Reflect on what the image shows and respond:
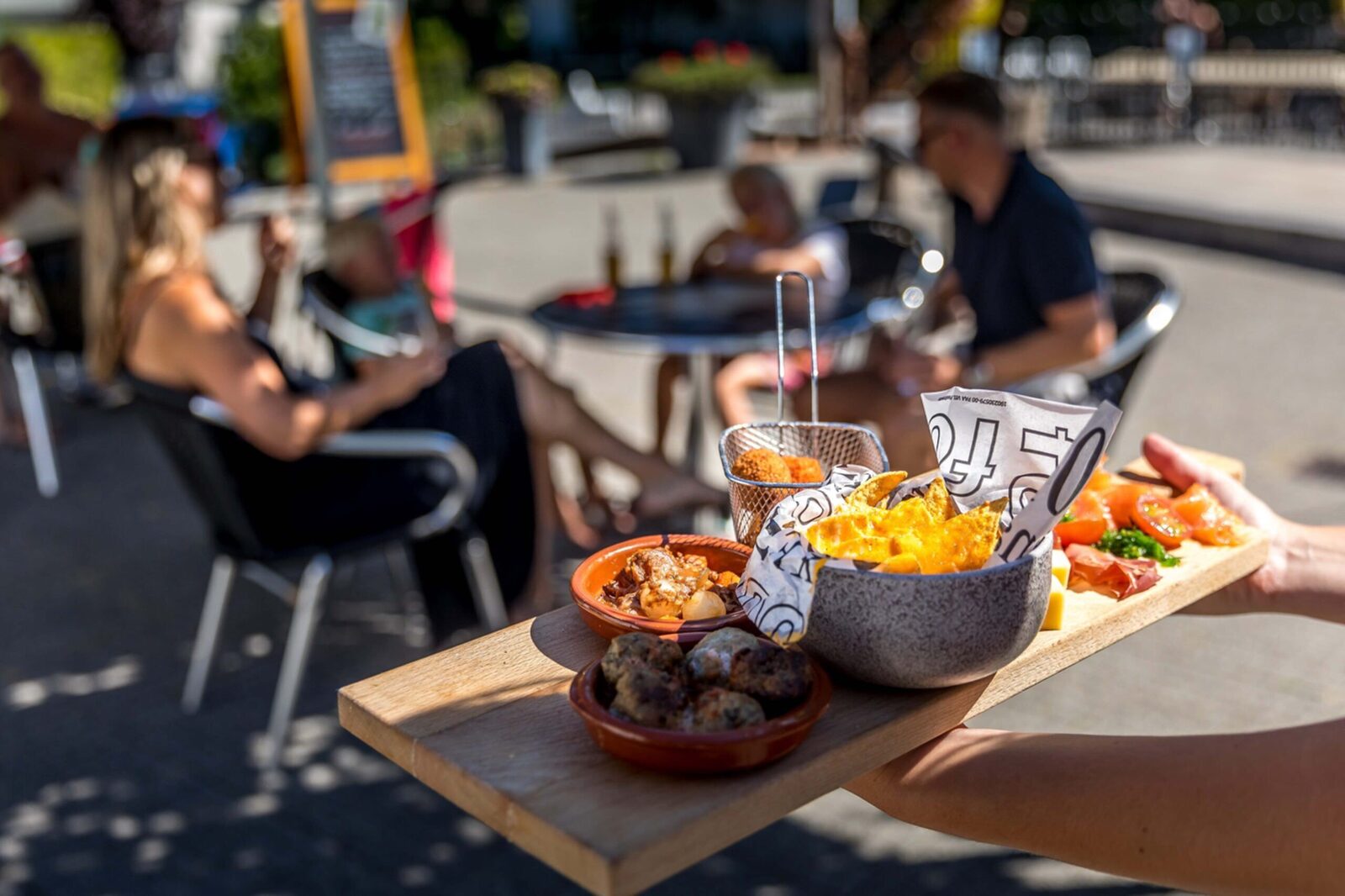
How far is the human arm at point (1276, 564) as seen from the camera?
6.23ft

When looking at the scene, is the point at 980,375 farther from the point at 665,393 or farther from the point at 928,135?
the point at 665,393

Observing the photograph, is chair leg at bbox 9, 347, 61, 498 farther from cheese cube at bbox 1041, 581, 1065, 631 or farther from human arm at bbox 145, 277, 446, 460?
cheese cube at bbox 1041, 581, 1065, 631

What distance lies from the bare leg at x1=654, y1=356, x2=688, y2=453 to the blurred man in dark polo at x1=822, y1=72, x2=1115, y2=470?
40.1 inches

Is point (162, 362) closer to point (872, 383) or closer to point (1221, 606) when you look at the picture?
point (872, 383)

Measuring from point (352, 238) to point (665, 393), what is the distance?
1.41m

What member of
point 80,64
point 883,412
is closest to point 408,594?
point 883,412

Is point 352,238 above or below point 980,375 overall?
above

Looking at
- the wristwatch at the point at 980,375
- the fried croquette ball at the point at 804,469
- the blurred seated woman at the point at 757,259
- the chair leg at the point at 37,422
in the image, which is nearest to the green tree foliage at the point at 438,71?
the chair leg at the point at 37,422

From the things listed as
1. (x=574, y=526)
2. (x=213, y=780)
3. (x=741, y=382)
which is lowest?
(x=213, y=780)

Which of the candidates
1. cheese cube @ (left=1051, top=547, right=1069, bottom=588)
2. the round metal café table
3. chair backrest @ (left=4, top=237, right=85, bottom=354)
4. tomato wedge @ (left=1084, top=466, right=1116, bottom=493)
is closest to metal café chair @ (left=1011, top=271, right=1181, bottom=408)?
the round metal café table

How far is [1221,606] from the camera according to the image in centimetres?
194

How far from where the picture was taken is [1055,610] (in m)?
1.49

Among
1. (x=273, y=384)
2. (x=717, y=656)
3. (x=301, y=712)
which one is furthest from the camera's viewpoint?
(x=301, y=712)

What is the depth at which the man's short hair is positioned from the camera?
4.25 m
